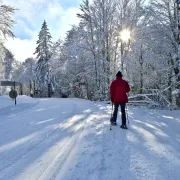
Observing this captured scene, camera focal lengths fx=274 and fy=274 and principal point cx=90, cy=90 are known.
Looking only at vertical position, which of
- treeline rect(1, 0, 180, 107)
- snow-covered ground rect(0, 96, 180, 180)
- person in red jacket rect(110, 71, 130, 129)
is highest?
treeline rect(1, 0, 180, 107)

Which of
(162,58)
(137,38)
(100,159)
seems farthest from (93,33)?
(100,159)

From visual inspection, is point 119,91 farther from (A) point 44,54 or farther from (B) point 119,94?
(A) point 44,54

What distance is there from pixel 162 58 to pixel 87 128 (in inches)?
599

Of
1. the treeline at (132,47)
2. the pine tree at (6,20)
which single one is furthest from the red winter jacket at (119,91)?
the pine tree at (6,20)

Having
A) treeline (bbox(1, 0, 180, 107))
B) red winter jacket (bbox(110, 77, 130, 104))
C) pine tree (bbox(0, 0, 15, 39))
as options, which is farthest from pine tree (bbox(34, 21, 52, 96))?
red winter jacket (bbox(110, 77, 130, 104))

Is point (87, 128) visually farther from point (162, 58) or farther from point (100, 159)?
point (162, 58)

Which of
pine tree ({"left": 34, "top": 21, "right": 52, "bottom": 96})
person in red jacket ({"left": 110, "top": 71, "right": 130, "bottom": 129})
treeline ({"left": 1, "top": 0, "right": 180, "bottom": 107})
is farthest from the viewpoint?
pine tree ({"left": 34, "top": 21, "right": 52, "bottom": 96})

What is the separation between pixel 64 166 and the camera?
520cm

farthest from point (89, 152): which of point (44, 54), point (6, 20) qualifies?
point (44, 54)

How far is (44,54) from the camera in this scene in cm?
5094

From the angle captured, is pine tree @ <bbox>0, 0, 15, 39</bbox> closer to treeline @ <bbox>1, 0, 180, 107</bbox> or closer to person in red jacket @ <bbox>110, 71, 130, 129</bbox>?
treeline @ <bbox>1, 0, 180, 107</bbox>

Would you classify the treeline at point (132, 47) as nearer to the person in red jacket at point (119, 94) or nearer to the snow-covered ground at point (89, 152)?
the person in red jacket at point (119, 94)

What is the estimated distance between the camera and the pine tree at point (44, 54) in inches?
1976

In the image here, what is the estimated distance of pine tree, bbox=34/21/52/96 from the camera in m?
50.2
